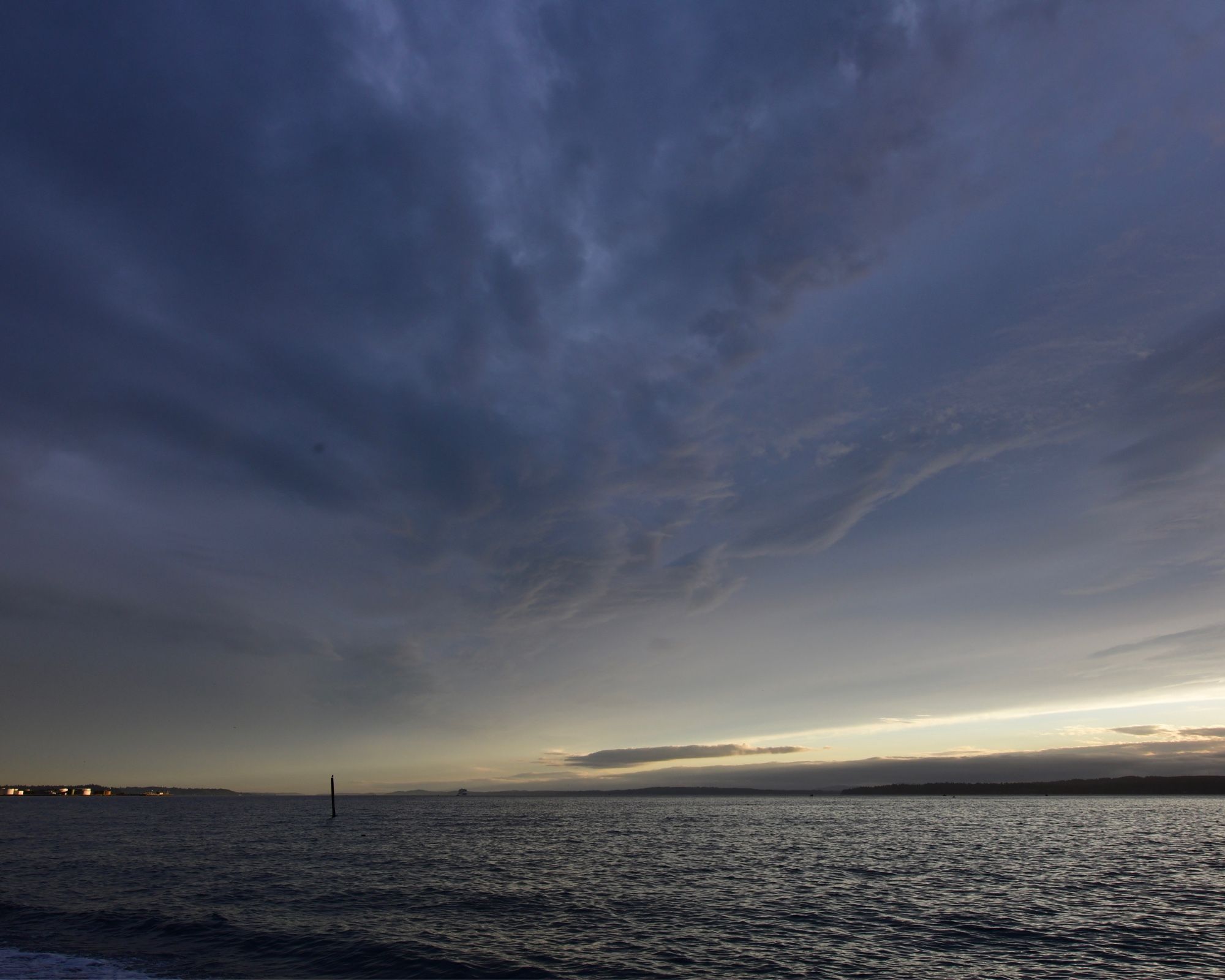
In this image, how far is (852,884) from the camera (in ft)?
153

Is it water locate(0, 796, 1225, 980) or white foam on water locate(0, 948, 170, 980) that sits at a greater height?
white foam on water locate(0, 948, 170, 980)

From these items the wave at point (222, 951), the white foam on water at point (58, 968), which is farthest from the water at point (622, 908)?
the white foam on water at point (58, 968)

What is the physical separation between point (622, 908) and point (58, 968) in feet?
84.1

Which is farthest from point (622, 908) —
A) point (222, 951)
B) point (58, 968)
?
point (58, 968)

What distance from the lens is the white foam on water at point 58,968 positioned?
24.9 metres

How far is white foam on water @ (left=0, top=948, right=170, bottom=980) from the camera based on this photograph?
24.9 m

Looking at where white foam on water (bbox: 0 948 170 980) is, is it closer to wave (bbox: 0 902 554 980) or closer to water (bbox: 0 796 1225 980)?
wave (bbox: 0 902 554 980)

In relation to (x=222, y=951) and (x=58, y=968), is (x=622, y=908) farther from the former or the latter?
(x=58, y=968)

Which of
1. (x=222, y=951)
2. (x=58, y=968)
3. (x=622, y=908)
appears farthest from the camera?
(x=622, y=908)

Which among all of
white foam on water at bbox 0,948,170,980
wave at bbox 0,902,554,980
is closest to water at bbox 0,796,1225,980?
wave at bbox 0,902,554,980

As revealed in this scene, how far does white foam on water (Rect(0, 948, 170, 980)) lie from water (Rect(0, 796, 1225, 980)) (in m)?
0.32

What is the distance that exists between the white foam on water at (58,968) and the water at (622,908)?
32 cm

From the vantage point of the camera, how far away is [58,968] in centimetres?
2611

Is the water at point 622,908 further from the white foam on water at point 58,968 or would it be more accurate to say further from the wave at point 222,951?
the white foam on water at point 58,968
